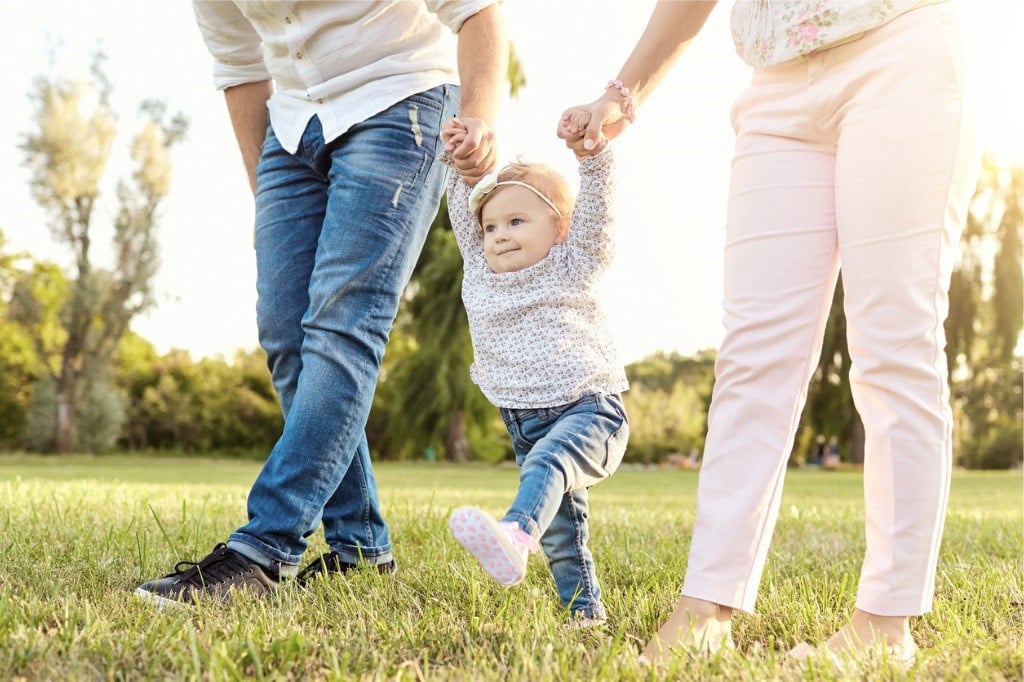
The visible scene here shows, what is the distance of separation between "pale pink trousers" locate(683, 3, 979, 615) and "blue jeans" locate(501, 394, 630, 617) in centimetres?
25

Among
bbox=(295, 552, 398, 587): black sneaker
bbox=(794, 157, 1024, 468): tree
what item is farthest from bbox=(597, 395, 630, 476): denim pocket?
bbox=(794, 157, 1024, 468): tree

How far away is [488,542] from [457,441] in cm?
1962

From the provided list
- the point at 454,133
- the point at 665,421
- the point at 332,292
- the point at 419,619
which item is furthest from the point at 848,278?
the point at 665,421

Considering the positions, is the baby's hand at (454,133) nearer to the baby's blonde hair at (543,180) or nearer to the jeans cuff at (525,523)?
the baby's blonde hair at (543,180)

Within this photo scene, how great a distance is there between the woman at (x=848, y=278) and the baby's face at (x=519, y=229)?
1.44ft

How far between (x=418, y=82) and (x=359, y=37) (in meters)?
0.18

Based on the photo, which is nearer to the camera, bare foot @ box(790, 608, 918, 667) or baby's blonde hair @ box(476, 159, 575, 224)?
bare foot @ box(790, 608, 918, 667)

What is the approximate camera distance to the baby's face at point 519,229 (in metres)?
2.16

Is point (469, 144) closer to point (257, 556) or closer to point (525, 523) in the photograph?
point (525, 523)

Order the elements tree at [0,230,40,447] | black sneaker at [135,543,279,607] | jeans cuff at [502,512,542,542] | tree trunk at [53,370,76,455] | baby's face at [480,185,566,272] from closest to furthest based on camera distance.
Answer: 1. jeans cuff at [502,512,542,542]
2. black sneaker at [135,543,279,607]
3. baby's face at [480,185,566,272]
4. tree trunk at [53,370,76,455]
5. tree at [0,230,40,447]

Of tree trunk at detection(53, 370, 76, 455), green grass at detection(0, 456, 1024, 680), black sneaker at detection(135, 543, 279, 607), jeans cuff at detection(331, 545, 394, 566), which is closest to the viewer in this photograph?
green grass at detection(0, 456, 1024, 680)

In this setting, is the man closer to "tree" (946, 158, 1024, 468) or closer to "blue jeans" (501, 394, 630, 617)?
"blue jeans" (501, 394, 630, 617)

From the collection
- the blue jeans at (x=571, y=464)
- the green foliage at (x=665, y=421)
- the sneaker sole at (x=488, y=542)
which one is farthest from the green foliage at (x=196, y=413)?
the sneaker sole at (x=488, y=542)

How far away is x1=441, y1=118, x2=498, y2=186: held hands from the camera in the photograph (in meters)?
2.17
